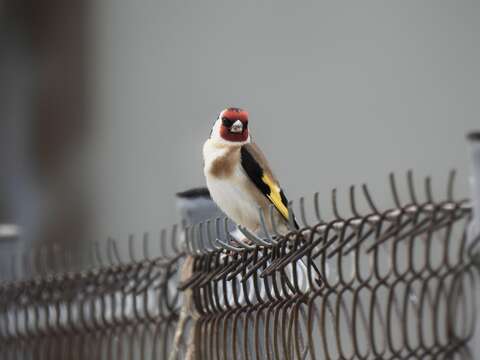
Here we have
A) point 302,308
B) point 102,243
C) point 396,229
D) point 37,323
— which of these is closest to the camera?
point 396,229

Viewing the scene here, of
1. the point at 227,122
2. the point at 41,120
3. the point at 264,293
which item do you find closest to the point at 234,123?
the point at 227,122

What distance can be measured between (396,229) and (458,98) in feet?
5.65

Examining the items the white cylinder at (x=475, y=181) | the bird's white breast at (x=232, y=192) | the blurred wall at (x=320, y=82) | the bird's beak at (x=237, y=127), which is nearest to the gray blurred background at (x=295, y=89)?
the blurred wall at (x=320, y=82)

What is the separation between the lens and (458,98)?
2633 millimetres

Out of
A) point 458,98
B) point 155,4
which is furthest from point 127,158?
point 458,98

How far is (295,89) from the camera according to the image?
9.66 ft

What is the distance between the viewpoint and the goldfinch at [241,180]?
1.27m

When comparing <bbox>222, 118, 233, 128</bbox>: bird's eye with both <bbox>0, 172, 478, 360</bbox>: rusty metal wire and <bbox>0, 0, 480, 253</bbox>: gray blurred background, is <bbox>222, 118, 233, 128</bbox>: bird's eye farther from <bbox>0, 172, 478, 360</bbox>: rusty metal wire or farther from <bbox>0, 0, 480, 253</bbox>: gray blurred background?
<bbox>0, 0, 480, 253</bbox>: gray blurred background

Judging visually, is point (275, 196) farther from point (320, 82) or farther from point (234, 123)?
point (320, 82)

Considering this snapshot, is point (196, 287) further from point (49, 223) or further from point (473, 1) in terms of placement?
point (49, 223)

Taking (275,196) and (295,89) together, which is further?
(295,89)

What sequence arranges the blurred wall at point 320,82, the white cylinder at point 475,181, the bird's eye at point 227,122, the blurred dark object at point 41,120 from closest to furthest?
the white cylinder at point 475,181 → the bird's eye at point 227,122 → the blurred wall at point 320,82 → the blurred dark object at point 41,120

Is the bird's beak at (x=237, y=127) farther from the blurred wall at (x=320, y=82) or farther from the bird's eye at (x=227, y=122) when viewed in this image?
the blurred wall at (x=320, y=82)

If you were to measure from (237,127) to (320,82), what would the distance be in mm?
1845
